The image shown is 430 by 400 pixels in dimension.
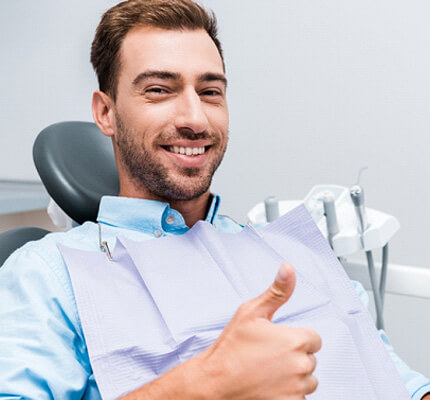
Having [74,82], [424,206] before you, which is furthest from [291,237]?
[74,82]

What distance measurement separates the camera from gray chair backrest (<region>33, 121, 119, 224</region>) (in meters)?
0.98

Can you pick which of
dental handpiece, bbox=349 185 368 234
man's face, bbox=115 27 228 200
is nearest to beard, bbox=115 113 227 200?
man's face, bbox=115 27 228 200

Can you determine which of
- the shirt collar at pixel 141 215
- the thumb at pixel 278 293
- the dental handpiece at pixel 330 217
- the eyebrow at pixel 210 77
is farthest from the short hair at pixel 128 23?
the thumb at pixel 278 293

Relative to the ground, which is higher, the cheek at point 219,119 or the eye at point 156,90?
the eye at point 156,90

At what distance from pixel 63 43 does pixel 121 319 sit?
5.45 feet

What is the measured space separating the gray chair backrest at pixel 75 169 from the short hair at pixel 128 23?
170 mm

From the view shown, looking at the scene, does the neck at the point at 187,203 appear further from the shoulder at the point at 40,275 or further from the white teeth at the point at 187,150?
the shoulder at the point at 40,275

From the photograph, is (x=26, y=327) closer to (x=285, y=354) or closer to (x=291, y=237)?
(x=285, y=354)

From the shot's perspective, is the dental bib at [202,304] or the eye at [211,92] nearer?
the dental bib at [202,304]

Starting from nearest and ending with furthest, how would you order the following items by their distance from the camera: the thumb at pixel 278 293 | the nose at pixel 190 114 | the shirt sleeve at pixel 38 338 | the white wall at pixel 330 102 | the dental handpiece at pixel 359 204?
the thumb at pixel 278 293 < the shirt sleeve at pixel 38 338 < the nose at pixel 190 114 < the dental handpiece at pixel 359 204 < the white wall at pixel 330 102

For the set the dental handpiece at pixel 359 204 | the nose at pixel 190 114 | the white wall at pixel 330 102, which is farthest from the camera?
the white wall at pixel 330 102

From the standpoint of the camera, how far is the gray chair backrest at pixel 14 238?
34.0 inches

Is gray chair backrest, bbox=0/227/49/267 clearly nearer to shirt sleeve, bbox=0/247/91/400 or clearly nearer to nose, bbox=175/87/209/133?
shirt sleeve, bbox=0/247/91/400

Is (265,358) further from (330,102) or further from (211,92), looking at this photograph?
(330,102)
